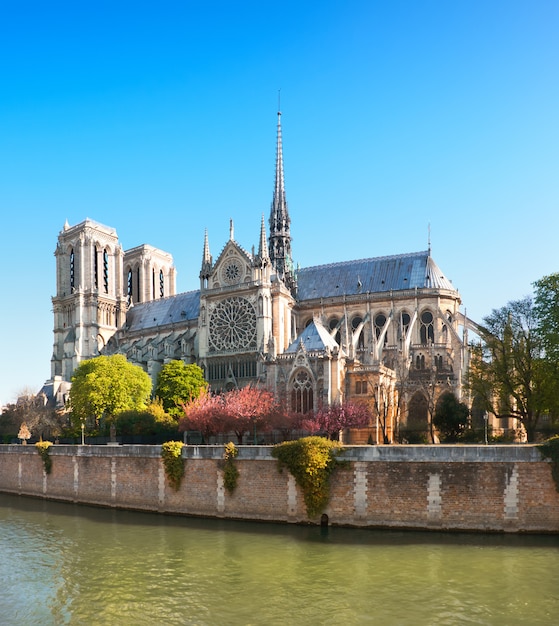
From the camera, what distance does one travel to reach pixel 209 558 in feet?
78.1

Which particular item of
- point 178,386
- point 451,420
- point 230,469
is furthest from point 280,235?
point 230,469

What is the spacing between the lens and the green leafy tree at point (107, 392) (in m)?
51.0

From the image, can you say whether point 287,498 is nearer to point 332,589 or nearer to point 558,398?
point 332,589

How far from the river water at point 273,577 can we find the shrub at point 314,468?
46.9 inches

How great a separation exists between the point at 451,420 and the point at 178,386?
21.7 metres

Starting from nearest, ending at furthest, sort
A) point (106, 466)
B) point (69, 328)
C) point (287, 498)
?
point (287, 498) → point (106, 466) → point (69, 328)

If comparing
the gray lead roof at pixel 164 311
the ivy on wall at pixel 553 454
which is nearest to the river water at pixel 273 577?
the ivy on wall at pixel 553 454

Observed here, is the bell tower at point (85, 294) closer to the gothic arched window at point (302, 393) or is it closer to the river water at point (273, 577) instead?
the gothic arched window at point (302, 393)

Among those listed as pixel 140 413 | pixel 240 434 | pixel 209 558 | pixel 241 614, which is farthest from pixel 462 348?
pixel 241 614

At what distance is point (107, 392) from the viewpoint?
51156 mm

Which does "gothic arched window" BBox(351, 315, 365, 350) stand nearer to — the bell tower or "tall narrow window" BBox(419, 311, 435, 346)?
"tall narrow window" BBox(419, 311, 435, 346)

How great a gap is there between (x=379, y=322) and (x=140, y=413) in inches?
896

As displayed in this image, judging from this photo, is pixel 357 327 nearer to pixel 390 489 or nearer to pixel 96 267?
pixel 390 489

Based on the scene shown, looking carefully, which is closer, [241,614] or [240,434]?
[241,614]
